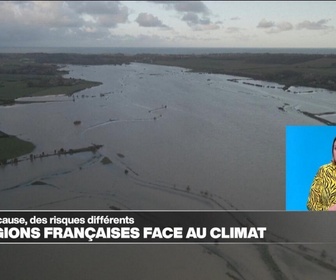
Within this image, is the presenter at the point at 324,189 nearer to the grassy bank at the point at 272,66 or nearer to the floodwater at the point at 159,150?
the floodwater at the point at 159,150

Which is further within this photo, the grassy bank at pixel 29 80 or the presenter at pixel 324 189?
the grassy bank at pixel 29 80

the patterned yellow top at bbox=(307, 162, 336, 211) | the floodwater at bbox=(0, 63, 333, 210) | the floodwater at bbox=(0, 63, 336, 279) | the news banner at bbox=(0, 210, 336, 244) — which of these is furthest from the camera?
the floodwater at bbox=(0, 63, 333, 210)

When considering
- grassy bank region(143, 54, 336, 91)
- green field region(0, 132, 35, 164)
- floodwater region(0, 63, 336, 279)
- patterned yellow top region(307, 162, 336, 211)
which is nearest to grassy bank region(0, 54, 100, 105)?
floodwater region(0, 63, 336, 279)

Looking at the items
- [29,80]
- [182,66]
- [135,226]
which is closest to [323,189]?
[135,226]

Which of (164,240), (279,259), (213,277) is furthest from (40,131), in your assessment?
(279,259)

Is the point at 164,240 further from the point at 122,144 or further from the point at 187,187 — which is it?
the point at 122,144

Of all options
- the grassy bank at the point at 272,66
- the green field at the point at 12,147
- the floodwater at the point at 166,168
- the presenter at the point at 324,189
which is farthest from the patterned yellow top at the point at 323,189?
the green field at the point at 12,147

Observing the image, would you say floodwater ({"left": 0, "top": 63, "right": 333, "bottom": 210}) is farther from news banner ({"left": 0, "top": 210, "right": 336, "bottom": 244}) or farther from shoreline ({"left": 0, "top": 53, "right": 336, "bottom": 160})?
news banner ({"left": 0, "top": 210, "right": 336, "bottom": 244})
